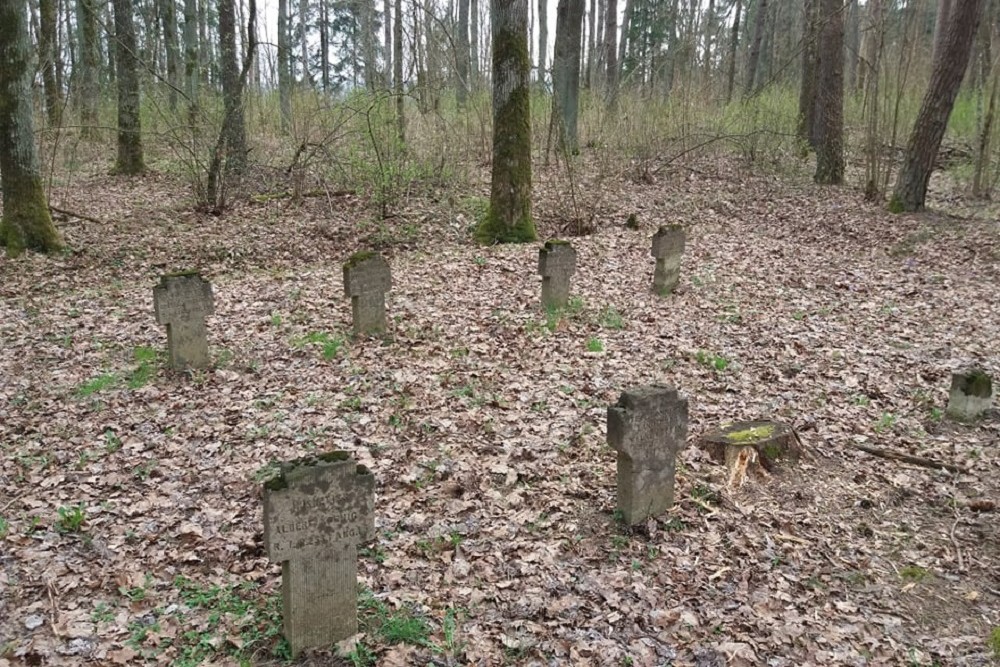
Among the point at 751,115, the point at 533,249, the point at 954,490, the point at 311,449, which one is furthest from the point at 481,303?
the point at 751,115

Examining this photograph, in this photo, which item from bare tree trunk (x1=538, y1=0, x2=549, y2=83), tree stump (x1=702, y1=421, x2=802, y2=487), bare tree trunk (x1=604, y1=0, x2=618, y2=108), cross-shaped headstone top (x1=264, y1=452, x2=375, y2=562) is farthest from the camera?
bare tree trunk (x1=538, y1=0, x2=549, y2=83)

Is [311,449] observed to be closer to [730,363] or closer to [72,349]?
[72,349]

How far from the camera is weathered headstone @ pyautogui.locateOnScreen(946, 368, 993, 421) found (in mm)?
5887

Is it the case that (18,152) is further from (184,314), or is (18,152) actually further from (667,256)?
(667,256)

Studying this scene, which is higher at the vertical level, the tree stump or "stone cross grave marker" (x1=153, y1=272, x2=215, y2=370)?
"stone cross grave marker" (x1=153, y1=272, x2=215, y2=370)

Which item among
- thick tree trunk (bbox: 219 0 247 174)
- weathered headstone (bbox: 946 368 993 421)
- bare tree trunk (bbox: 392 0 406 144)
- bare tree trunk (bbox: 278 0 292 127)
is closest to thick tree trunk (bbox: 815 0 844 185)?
bare tree trunk (bbox: 392 0 406 144)

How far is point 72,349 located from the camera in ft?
24.3

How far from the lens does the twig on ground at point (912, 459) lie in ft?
17.2

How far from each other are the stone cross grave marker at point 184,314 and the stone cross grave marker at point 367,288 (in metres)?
1.41

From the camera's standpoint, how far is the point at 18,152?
10.0 metres

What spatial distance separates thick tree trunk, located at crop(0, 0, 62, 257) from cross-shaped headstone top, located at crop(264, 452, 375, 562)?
30.0 ft

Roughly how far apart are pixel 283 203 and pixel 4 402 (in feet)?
25.2

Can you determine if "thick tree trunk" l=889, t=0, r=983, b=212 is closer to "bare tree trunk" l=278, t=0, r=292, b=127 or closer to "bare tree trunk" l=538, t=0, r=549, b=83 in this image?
"bare tree trunk" l=278, t=0, r=292, b=127

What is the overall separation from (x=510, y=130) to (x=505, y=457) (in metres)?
7.00
